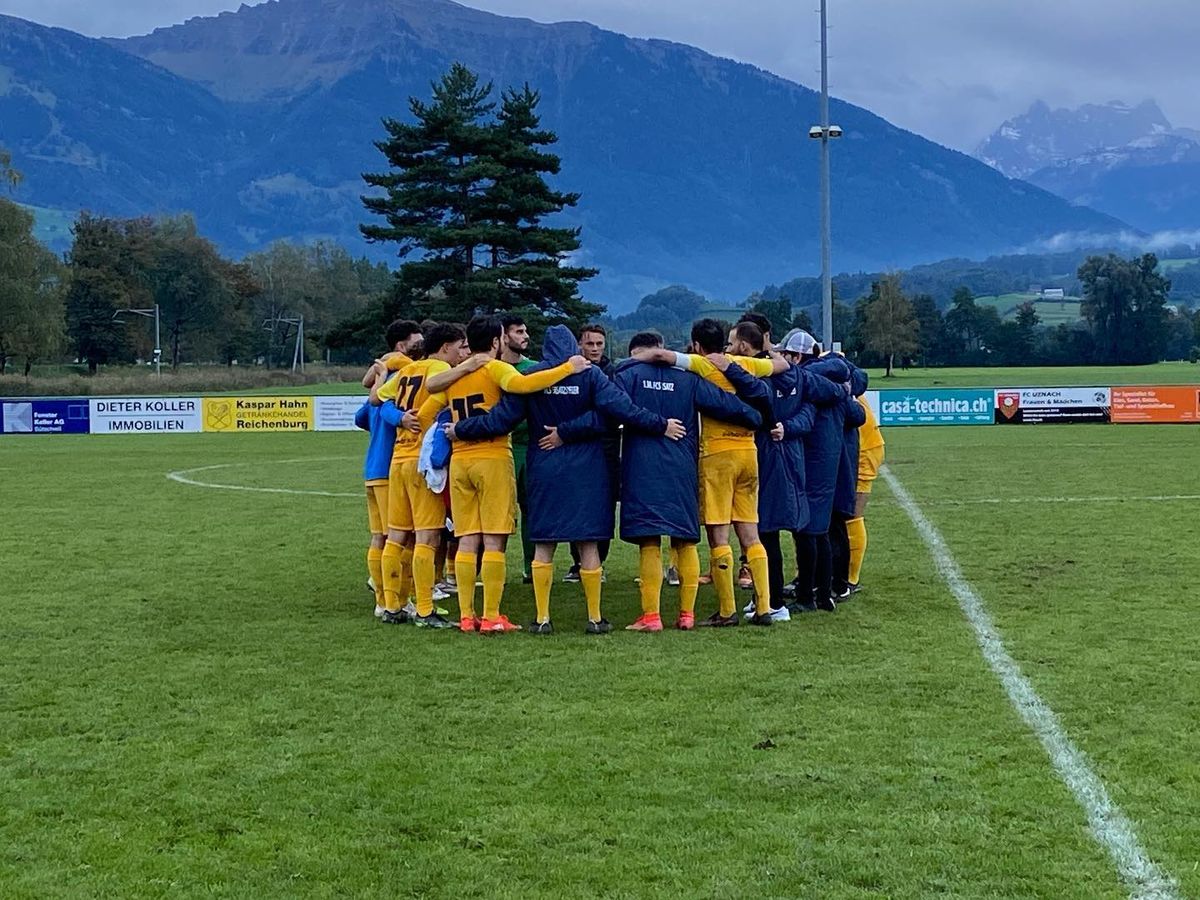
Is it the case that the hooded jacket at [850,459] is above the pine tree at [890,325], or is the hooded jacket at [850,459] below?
below

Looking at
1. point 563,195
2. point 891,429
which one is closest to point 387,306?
point 563,195

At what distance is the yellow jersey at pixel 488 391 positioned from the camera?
8727 millimetres

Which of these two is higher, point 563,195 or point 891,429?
point 563,195

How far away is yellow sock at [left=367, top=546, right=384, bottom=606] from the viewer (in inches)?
397

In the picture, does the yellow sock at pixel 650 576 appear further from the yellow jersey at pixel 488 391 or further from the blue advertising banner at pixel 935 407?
the blue advertising banner at pixel 935 407

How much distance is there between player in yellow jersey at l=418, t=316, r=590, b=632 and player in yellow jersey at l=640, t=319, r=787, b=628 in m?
1.00

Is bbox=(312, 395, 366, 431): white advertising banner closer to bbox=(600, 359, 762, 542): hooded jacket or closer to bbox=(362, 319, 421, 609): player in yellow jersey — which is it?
bbox=(362, 319, 421, 609): player in yellow jersey

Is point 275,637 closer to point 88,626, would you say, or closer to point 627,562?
point 88,626

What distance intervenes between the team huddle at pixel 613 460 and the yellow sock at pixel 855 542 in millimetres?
721

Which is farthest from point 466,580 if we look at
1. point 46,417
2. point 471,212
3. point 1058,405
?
point 471,212

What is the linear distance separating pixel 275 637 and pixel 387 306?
48272mm

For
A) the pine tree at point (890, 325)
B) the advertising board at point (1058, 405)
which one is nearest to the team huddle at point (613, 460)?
the advertising board at point (1058, 405)

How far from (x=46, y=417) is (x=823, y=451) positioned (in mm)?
33668

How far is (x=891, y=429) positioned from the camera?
121 feet
